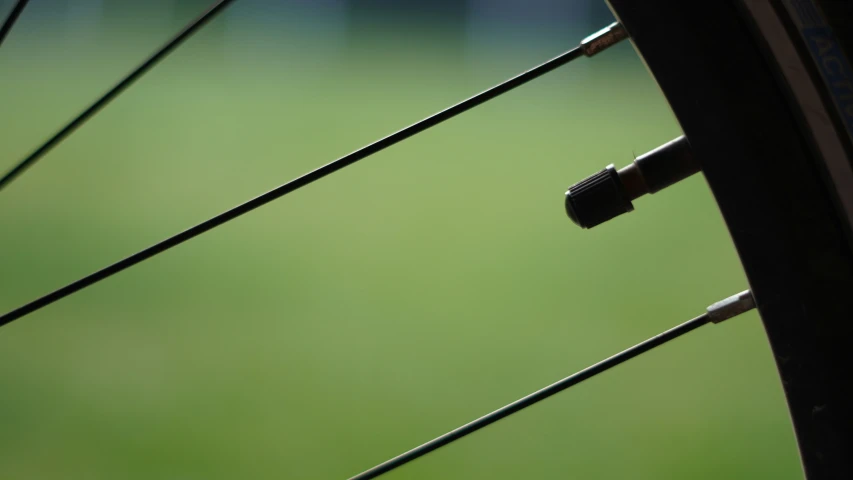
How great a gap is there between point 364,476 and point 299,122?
2.47 metres

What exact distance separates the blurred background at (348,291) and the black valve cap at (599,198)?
105 centimetres

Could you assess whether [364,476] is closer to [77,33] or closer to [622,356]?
[622,356]

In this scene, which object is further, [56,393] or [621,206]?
[56,393]

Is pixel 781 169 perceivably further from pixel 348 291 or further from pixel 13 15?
pixel 348 291

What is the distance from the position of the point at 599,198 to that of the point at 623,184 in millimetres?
11

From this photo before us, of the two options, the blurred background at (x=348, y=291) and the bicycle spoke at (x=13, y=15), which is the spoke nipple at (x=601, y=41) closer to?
the bicycle spoke at (x=13, y=15)

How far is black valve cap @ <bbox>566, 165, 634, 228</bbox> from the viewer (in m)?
0.31

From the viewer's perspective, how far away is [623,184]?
1.04 ft

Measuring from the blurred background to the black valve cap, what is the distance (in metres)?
1.05

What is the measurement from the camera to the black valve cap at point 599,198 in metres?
0.31

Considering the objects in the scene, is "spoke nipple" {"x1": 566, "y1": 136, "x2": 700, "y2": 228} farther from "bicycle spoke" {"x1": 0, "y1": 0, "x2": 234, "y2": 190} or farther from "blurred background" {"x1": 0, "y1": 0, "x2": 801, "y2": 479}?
"blurred background" {"x1": 0, "y1": 0, "x2": 801, "y2": 479}

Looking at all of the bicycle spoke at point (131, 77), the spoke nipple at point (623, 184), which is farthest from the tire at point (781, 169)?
the bicycle spoke at point (131, 77)

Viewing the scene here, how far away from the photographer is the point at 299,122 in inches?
107

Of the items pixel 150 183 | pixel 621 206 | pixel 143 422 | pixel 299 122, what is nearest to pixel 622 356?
pixel 621 206
